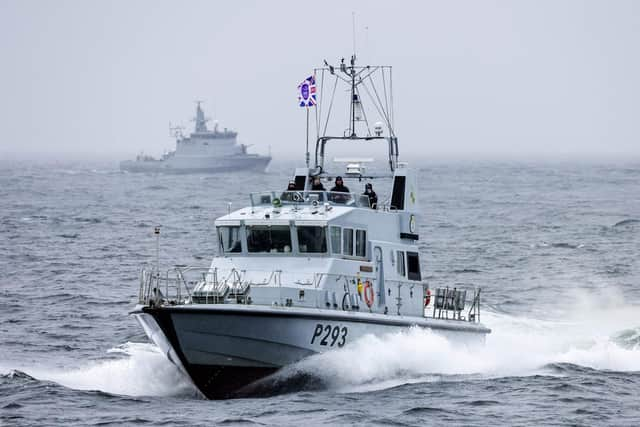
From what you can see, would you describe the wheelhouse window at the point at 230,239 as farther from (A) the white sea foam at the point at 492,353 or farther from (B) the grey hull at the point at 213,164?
(B) the grey hull at the point at 213,164

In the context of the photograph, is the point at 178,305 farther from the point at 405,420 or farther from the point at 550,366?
the point at 550,366

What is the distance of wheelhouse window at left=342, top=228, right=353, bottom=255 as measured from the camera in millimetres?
21906

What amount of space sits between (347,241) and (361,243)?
46cm

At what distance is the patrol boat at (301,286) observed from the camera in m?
19.6

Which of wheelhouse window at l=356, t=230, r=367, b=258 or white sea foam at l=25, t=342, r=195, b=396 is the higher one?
wheelhouse window at l=356, t=230, r=367, b=258

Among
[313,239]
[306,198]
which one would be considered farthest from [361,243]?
[306,198]

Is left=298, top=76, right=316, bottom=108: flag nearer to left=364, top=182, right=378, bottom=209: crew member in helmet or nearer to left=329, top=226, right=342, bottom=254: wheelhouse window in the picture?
left=364, top=182, right=378, bottom=209: crew member in helmet

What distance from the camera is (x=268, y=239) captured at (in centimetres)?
2183

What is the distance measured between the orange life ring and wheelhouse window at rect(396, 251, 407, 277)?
1.49 m

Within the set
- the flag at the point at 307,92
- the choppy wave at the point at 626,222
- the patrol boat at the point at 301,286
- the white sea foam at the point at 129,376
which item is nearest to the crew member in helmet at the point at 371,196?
the patrol boat at the point at 301,286

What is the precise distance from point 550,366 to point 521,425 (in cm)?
603

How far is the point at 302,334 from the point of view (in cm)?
1997

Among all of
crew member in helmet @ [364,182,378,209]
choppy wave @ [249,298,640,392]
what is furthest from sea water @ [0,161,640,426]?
crew member in helmet @ [364,182,378,209]

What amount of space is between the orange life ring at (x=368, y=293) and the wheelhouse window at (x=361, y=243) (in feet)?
1.89
